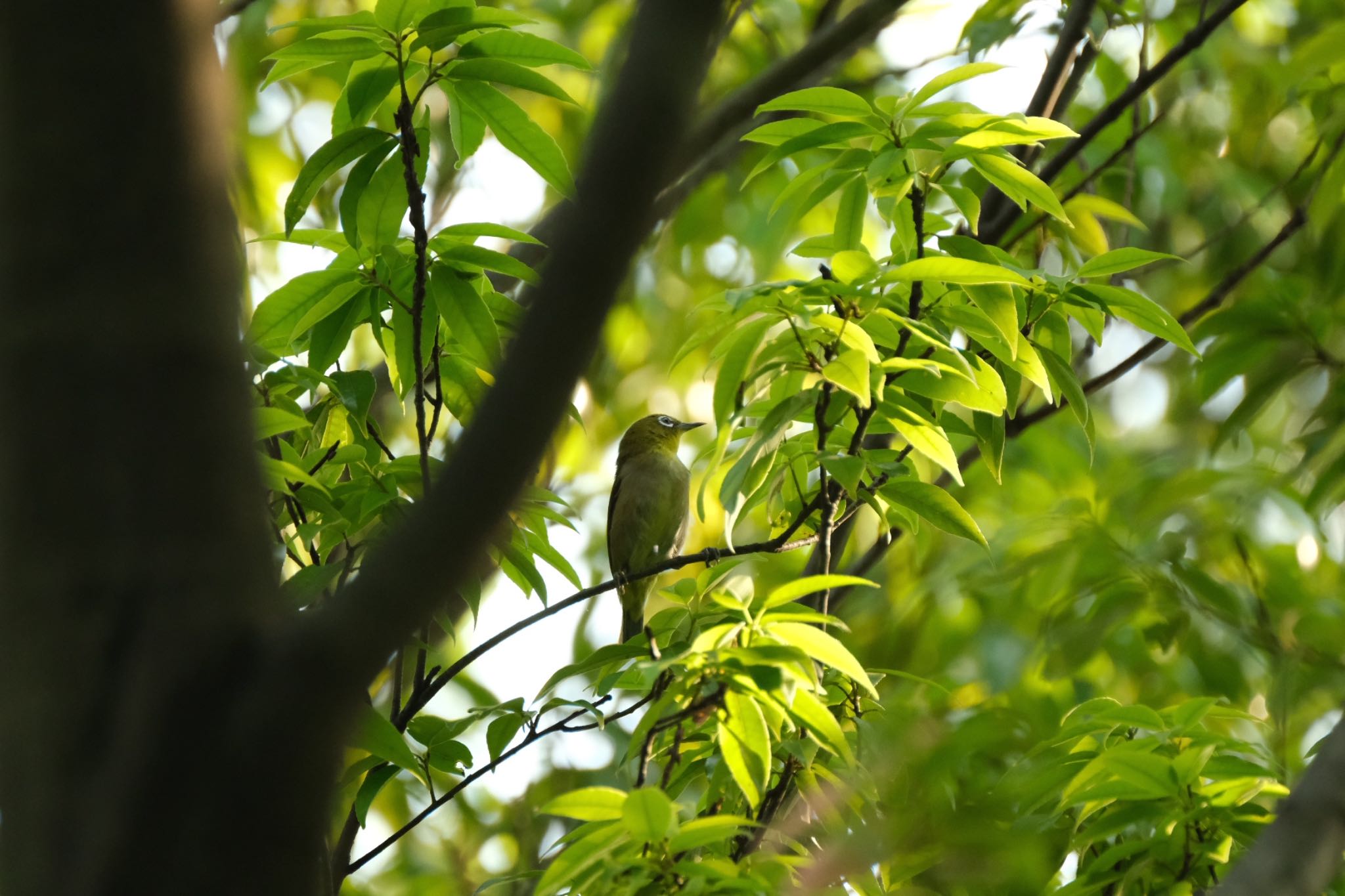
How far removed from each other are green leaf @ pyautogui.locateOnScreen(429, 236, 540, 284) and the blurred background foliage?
41cm

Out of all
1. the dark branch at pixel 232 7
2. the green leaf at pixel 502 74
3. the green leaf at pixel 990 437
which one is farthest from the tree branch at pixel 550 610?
the dark branch at pixel 232 7

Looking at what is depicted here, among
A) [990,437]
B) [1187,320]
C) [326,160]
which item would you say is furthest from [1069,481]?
[326,160]

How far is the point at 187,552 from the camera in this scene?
1147 millimetres

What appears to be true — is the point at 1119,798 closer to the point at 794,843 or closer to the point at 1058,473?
the point at 794,843

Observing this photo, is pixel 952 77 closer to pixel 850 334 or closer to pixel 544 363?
pixel 850 334

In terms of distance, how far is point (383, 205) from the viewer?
2.66 metres

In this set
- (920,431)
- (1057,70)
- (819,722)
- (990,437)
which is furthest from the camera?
(1057,70)

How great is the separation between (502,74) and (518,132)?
122 mm

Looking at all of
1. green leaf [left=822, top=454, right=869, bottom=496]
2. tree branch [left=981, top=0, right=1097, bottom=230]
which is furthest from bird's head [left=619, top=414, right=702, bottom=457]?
green leaf [left=822, top=454, right=869, bottom=496]

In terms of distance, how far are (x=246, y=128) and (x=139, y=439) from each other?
504 cm

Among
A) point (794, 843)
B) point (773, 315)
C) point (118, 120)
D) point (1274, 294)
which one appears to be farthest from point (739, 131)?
point (118, 120)

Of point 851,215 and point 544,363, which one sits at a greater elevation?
point 851,215

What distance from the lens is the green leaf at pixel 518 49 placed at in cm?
241

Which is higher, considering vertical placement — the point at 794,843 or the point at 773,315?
the point at 773,315
